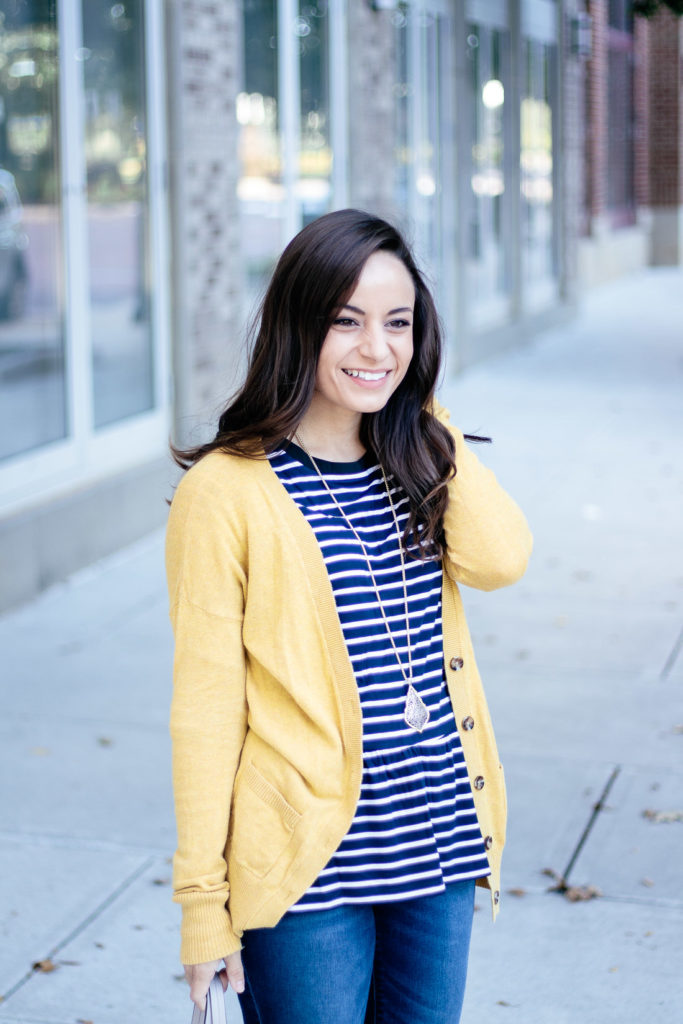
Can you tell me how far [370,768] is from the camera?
200cm

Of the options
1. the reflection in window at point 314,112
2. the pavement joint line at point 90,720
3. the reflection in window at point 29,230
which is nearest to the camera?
the pavement joint line at point 90,720

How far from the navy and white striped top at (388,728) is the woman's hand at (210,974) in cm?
12

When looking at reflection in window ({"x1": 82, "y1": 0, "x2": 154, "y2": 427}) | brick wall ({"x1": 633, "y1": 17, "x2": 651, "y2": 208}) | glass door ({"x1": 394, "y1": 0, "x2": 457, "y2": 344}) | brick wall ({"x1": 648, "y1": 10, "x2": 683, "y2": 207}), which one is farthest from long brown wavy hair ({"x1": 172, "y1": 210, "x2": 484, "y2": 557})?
brick wall ({"x1": 648, "y1": 10, "x2": 683, "y2": 207})

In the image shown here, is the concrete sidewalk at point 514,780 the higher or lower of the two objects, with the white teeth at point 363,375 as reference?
lower

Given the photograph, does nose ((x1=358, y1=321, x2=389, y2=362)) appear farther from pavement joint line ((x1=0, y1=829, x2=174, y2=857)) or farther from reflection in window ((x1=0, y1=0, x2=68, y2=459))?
reflection in window ((x1=0, y1=0, x2=68, y2=459))

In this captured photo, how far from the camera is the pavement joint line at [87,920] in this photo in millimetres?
3410

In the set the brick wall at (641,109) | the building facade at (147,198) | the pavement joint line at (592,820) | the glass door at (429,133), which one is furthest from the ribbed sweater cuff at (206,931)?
→ the brick wall at (641,109)

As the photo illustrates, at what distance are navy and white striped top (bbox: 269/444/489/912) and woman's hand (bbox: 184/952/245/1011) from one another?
0.40ft

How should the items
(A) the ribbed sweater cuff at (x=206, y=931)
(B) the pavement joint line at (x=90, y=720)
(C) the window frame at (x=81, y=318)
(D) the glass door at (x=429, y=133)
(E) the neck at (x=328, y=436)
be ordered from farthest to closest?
(D) the glass door at (x=429, y=133) < (C) the window frame at (x=81, y=318) < (B) the pavement joint line at (x=90, y=720) < (E) the neck at (x=328, y=436) < (A) the ribbed sweater cuff at (x=206, y=931)

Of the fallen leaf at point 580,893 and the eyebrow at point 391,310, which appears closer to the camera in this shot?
the eyebrow at point 391,310

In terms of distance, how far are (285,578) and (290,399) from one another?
0.88 feet

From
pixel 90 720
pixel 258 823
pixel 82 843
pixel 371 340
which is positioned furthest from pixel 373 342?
pixel 90 720

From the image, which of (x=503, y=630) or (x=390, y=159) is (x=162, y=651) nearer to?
(x=503, y=630)

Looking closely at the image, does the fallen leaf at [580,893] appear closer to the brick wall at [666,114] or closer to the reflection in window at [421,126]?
the reflection in window at [421,126]
